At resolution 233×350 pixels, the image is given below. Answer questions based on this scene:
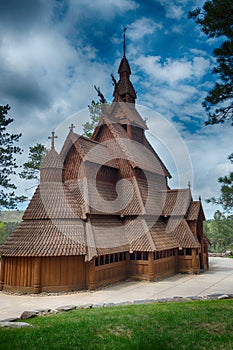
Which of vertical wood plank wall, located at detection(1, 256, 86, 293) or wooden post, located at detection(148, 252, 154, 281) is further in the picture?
wooden post, located at detection(148, 252, 154, 281)

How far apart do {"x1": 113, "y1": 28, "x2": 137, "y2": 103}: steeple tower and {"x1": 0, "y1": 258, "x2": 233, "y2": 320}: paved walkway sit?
1613 centimetres

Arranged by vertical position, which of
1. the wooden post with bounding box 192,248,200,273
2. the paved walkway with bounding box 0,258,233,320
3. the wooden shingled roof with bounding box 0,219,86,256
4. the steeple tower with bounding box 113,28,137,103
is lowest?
the paved walkway with bounding box 0,258,233,320

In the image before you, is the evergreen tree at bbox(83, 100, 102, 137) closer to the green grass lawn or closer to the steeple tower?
Result: the steeple tower


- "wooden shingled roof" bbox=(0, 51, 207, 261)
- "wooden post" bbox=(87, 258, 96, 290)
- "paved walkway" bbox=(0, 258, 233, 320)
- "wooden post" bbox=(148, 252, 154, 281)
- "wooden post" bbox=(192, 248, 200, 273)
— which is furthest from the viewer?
"wooden post" bbox=(192, 248, 200, 273)

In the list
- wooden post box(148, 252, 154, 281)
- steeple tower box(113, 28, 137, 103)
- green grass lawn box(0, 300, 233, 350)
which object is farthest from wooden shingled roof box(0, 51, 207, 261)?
green grass lawn box(0, 300, 233, 350)

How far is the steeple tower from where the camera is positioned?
2592 cm

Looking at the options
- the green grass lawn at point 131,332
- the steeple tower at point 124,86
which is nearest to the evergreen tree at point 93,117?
the steeple tower at point 124,86

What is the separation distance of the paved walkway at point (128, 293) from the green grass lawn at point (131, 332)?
401 centimetres

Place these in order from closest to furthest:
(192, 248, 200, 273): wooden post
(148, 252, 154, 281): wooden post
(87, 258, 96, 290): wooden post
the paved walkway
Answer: the paved walkway, (87, 258, 96, 290): wooden post, (148, 252, 154, 281): wooden post, (192, 248, 200, 273): wooden post

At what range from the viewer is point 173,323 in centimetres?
721

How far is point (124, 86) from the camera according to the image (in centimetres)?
2633

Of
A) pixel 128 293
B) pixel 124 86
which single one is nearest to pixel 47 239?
pixel 128 293

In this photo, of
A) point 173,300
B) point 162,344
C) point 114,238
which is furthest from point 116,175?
point 162,344

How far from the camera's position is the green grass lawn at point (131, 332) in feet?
19.1
